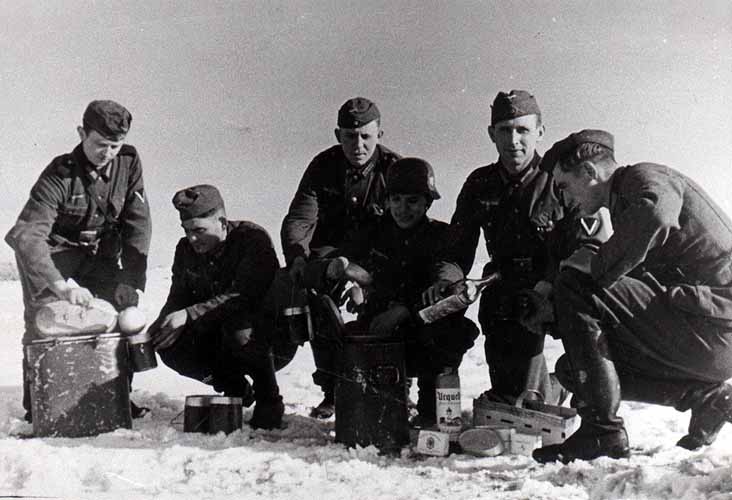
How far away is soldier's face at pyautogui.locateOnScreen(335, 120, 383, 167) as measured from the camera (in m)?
4.40

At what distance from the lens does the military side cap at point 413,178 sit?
152 inches

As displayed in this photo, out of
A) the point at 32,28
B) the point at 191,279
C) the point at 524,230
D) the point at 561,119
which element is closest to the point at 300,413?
the point at 191,279

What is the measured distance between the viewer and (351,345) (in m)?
3.47

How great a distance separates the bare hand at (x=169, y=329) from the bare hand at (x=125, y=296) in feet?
1.34

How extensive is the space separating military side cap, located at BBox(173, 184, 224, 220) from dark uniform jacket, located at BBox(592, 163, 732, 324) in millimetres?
1974

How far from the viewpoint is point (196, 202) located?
13.3 ft

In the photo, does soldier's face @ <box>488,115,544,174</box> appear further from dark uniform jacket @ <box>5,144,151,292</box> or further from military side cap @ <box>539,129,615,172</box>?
dark uniform jacket @ <box>5,144,151,292</box>

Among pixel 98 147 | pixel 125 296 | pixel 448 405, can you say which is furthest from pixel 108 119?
pixel 448 405

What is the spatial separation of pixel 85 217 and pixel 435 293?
2029mm

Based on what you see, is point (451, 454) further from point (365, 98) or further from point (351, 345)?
point (365, 98)

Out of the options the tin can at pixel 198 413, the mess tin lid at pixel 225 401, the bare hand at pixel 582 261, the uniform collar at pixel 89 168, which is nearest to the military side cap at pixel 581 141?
the bare hand at pixel 582 261

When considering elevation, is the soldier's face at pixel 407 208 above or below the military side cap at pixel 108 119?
below

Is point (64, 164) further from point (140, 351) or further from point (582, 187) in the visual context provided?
point (582, 187)

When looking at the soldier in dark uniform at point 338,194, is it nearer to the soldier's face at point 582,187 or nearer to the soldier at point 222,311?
the soldier at point 222,311
